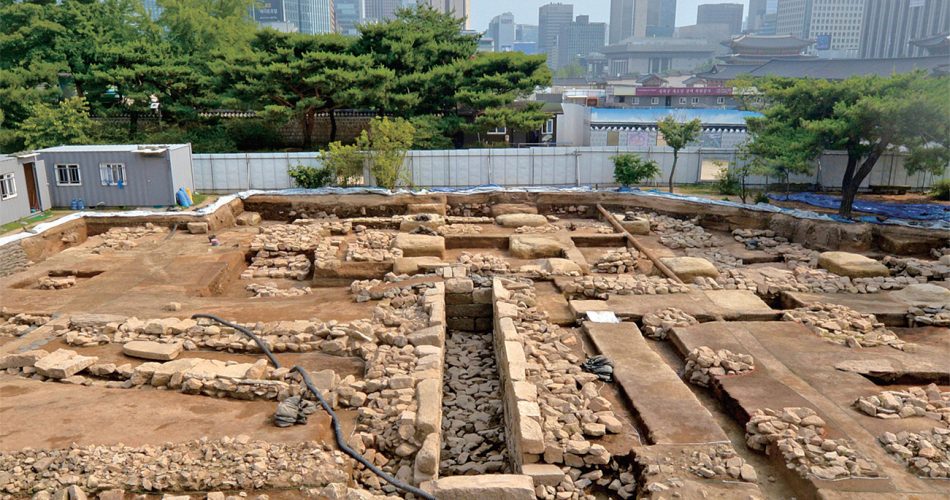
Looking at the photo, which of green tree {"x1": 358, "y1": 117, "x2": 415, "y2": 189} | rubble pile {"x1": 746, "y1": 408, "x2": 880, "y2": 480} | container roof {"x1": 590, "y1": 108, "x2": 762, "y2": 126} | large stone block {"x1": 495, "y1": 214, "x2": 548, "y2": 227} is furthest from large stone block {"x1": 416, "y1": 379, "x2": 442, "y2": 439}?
container roof {"x1": 590, "y1": 108, "x2": 762, "y2": 126}

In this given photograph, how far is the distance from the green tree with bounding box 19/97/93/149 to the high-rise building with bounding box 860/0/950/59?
73.5 metres

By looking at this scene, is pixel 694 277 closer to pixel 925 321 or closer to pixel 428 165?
pixel 925 321

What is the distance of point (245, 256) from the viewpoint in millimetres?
14398

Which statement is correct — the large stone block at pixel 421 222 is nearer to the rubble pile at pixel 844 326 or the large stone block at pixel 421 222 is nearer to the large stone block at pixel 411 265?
the large stone block at pixel 411 265

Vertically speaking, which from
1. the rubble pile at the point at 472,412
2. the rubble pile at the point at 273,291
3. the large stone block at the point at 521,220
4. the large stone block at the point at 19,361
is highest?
the large stone block at the point at 521,220

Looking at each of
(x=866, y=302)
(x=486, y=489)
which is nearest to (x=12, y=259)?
(x=486, y=489)

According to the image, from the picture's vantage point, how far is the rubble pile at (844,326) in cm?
876

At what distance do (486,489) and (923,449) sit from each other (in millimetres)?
3764

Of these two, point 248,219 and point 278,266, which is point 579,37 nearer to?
point 248,219

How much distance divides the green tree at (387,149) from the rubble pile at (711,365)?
12.4m

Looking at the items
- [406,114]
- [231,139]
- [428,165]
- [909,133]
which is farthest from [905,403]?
[231,139]

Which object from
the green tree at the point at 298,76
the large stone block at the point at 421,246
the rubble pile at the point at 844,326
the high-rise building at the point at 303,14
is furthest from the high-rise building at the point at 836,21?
the rubble pile at the point at 844,326

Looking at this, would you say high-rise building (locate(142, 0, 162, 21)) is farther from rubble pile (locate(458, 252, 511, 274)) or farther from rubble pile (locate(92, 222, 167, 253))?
rubble pile (locate(458, 252, 511, 274))

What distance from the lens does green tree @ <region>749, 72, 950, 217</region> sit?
13266 mm
